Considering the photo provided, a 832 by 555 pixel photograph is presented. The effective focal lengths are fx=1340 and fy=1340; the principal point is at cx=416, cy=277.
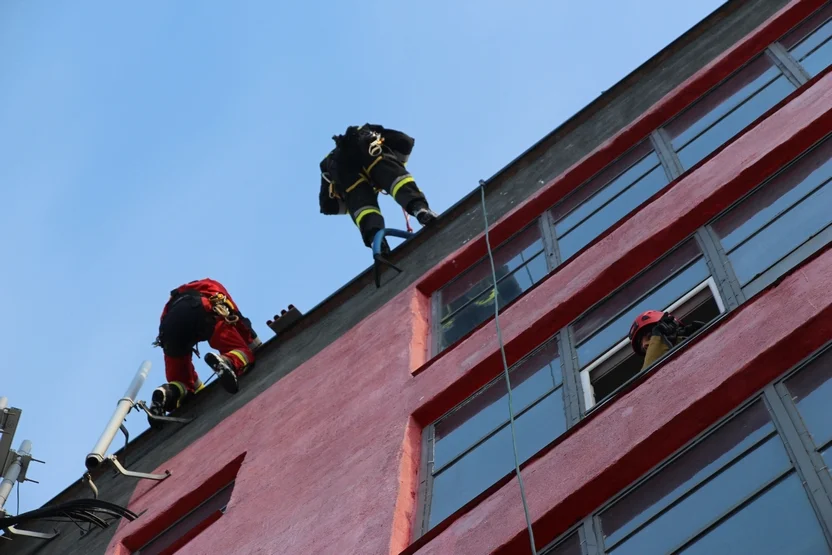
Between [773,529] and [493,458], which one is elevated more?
[493,458]

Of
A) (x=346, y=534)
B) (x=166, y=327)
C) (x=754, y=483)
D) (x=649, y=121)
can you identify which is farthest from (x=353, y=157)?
(x=754, y=483)

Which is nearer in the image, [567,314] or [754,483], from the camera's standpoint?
[754,483]

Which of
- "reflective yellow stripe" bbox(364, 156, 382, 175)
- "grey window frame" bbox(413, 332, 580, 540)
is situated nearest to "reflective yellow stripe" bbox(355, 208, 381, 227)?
"reflective yellow stripe" bbox(364, 156, 382, 175)

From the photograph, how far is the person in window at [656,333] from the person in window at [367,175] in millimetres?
6239

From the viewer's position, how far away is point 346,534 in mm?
9281

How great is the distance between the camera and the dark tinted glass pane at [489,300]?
12.1 metres

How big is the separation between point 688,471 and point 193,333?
8.29m

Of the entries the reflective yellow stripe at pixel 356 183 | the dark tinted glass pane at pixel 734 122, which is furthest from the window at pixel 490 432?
the reflective yellow stripe at pixel 356 183

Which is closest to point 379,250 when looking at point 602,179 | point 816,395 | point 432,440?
point 602,179

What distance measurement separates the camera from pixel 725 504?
6.88 metres

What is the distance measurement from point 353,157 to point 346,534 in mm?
7327

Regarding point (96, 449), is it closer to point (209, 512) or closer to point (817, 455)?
point (209, 512)

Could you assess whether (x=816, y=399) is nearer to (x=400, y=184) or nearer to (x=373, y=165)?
(x=400, y=184)

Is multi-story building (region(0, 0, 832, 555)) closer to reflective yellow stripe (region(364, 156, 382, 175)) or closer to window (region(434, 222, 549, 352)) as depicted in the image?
window (region(434, 222, 549, 352))
